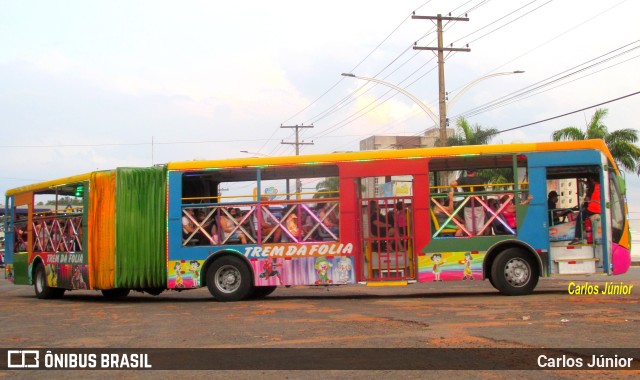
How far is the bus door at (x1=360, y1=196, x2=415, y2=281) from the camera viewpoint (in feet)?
47.2

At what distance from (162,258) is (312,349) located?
8.08 metres

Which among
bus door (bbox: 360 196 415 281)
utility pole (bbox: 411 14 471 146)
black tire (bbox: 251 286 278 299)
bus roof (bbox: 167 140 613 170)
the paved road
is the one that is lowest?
the paved road

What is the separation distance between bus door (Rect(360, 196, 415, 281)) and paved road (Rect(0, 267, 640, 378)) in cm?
66

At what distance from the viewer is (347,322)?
10.7 metres

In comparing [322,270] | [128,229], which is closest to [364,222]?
[322,270]

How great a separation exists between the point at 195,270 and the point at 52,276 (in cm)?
490

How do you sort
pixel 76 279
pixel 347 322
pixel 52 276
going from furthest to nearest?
pixel 52 276 → pixel 76 279 → pixel 347 322

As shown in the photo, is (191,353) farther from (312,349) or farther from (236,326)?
(236,326)

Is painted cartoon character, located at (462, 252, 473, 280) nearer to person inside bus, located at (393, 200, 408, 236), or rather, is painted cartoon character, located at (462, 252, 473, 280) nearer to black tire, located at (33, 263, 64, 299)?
person inside bus, located at (393, 200, 408, 236)

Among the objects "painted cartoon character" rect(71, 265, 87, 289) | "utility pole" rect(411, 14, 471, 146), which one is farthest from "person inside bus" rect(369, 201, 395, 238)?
"utility pole" rect(411, 14, 471, 146)

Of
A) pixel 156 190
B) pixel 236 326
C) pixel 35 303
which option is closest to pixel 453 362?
pixel 236 326

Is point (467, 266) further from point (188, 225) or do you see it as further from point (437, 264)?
point (188, 225)

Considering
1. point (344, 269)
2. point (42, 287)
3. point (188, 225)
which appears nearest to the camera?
point (344, 269)

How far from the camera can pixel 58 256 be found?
1761 centimetres
